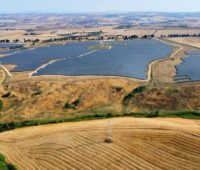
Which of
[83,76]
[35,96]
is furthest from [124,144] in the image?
[83,76]

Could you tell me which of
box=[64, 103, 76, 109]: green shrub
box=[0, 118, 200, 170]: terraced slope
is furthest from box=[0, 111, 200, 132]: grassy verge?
box=[64, 103, 76, 109]: green shrub

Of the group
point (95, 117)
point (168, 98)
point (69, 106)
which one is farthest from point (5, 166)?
point (168, 98)

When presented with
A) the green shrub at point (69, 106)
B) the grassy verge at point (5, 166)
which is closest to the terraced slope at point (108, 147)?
the grassy verge at point (5, 166)

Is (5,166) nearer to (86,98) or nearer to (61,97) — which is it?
(86,98)

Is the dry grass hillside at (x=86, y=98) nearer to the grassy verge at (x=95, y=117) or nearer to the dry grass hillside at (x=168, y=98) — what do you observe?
the dry grass hillside at (x=168, y=98)

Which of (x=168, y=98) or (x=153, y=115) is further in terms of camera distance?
(x=168, y=98)

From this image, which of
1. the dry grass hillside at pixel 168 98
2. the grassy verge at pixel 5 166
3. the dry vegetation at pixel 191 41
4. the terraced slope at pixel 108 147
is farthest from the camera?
the dry vegetation at pixel 191 41

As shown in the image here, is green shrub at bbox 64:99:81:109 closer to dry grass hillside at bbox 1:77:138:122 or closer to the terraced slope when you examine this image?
dry grass hillside at bbox 1:77:138:122

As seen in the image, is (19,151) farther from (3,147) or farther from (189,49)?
(189,49)

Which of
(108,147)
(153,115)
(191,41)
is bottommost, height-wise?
(153,115)
